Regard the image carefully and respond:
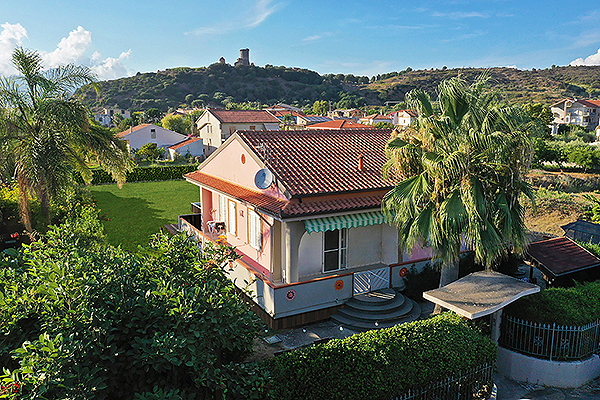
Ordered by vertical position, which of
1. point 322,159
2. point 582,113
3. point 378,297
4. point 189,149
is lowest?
point 378,297

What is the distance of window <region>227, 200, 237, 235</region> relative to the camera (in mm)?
21266

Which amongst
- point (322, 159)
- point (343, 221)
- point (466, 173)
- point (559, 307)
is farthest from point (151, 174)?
point (559, 307)

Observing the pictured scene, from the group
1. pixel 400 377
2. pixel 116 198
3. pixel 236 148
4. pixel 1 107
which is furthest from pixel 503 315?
pixel 116 198

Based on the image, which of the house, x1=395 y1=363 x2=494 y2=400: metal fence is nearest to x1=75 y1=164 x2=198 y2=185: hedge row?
the house

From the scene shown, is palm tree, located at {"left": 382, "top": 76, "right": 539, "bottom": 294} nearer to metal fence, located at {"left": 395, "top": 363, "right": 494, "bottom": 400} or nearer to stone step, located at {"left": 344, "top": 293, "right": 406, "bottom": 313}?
stone step, located at {"left": 344, "top": 293, "right": 406, "bottom": 313}

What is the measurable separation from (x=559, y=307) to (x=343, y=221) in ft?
23.5

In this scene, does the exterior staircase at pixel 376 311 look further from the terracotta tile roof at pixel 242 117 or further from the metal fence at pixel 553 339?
the terracotta tile roof at pixel 242 117

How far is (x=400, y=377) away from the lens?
9680 millimetres

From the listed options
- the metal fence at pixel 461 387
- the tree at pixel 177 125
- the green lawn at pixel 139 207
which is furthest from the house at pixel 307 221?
the tree at pixel 177 125

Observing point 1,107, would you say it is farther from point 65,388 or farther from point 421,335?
point 421,335

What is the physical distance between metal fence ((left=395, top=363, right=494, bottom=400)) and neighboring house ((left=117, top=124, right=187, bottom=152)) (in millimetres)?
82029

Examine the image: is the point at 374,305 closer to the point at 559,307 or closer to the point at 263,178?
the point at 559,307

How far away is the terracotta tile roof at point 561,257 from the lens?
53.9 ft

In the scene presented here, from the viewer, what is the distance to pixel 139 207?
123ft
